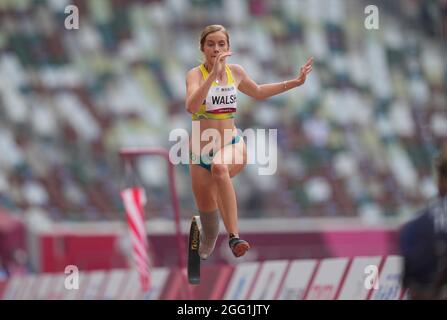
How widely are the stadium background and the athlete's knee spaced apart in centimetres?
1508

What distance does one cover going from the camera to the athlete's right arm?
28.5 feet

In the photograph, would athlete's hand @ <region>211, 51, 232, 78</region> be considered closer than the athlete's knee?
Yes

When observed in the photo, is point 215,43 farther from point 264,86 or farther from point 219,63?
point 264,86

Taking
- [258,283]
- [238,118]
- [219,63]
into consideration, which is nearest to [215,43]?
[219,63]

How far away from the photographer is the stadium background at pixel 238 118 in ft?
82.4

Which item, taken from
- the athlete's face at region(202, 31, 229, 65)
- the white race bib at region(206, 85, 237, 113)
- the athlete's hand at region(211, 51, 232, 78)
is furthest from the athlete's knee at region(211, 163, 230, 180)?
the athlete's face at region(202, 31, 229, 65)

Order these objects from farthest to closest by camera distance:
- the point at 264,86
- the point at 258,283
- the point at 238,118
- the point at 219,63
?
the point at 238,118, the point at 258,283, the point at 264,86, the point at 219,63

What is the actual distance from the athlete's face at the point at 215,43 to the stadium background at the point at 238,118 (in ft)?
49.6

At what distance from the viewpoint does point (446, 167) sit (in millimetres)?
8523

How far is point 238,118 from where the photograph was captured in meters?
27.5

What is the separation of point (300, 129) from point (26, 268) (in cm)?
695

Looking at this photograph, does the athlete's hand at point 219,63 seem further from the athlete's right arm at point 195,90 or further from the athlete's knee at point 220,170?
the athlete's knee at point 220,170

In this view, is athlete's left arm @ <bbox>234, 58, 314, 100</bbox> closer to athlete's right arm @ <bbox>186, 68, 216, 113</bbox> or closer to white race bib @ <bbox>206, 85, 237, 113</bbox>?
white race bib @ <bbox>206, 85, 237, 113</bbox>

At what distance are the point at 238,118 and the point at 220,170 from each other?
18662 millimetres
